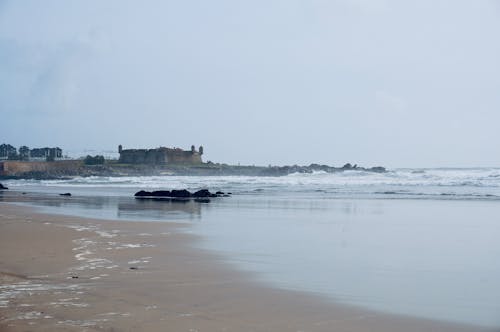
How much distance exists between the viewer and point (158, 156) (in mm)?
71188

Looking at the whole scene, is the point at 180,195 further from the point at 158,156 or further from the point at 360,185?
the point at 158,156

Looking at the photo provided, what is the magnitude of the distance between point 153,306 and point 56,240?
16.1ft

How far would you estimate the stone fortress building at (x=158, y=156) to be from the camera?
70.6 m

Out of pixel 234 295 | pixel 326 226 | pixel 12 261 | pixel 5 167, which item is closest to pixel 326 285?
pixel 234 295

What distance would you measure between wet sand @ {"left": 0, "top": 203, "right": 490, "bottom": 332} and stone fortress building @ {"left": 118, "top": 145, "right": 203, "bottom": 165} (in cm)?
6243

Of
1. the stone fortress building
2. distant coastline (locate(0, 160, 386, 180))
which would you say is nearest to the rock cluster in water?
distant coastline (locate(0, 160, 386, 180))

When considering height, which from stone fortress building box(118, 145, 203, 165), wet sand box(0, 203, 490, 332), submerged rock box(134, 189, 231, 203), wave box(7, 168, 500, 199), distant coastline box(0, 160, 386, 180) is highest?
stone fortress building box(118, 145, 203, 165)

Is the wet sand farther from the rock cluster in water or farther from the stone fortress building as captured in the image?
the stone fortress building

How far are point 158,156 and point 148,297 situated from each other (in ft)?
220

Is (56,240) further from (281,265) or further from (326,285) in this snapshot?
(326,285)

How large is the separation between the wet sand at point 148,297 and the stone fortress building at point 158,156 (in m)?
62.4

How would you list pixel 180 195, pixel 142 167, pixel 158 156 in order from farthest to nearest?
1. pixel 158 156
2. pixel 142 167
3. pixel 180 195

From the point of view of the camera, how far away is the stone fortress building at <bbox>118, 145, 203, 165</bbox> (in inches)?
2781

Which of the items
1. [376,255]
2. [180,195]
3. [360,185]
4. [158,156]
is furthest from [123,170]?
[376,255]
